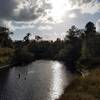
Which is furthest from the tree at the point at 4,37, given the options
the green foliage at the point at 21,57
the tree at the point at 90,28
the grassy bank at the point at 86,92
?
the grassy bank at the point at 86,92

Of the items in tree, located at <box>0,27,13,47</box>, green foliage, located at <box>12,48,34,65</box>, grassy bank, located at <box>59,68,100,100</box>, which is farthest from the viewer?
tree, located at <box>0,27,13,47</box>

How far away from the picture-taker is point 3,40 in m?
178

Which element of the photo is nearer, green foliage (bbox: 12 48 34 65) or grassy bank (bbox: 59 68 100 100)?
grassy bank (bbox: 59 68 100 100)

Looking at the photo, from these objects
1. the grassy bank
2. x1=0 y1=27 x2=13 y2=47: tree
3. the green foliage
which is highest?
x1=0 y1=27 x2=13 y2=47: tree

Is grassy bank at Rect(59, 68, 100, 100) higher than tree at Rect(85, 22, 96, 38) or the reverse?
the reverse

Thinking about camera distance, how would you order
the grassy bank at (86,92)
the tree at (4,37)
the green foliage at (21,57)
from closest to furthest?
the grassy bank at (86,92), the green foliage at (21,57), the tree at (4,37)

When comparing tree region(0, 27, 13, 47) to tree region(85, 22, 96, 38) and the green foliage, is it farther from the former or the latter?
tree region(85, 22, 96, 38)

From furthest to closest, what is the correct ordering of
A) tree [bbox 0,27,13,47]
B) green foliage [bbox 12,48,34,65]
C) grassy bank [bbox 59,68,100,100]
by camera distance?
tree [bbox 0,27,13,47] < green foliage [bbox 12,48,34,65] < grassy bank [bbox 59,68,100,100]

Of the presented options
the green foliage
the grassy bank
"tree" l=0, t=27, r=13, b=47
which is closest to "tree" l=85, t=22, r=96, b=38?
the green foliage

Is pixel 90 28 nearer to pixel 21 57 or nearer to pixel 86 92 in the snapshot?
pixel 21 57

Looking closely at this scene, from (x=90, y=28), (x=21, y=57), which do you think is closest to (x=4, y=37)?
(x=21, y=57)

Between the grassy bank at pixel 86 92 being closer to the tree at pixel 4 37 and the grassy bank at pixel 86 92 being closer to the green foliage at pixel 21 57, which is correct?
the green foliage at pixel 21 57

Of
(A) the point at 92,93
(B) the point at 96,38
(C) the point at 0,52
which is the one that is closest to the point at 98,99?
(A) the point at 92,93

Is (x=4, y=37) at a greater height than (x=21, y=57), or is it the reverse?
(x=4, y=37)
